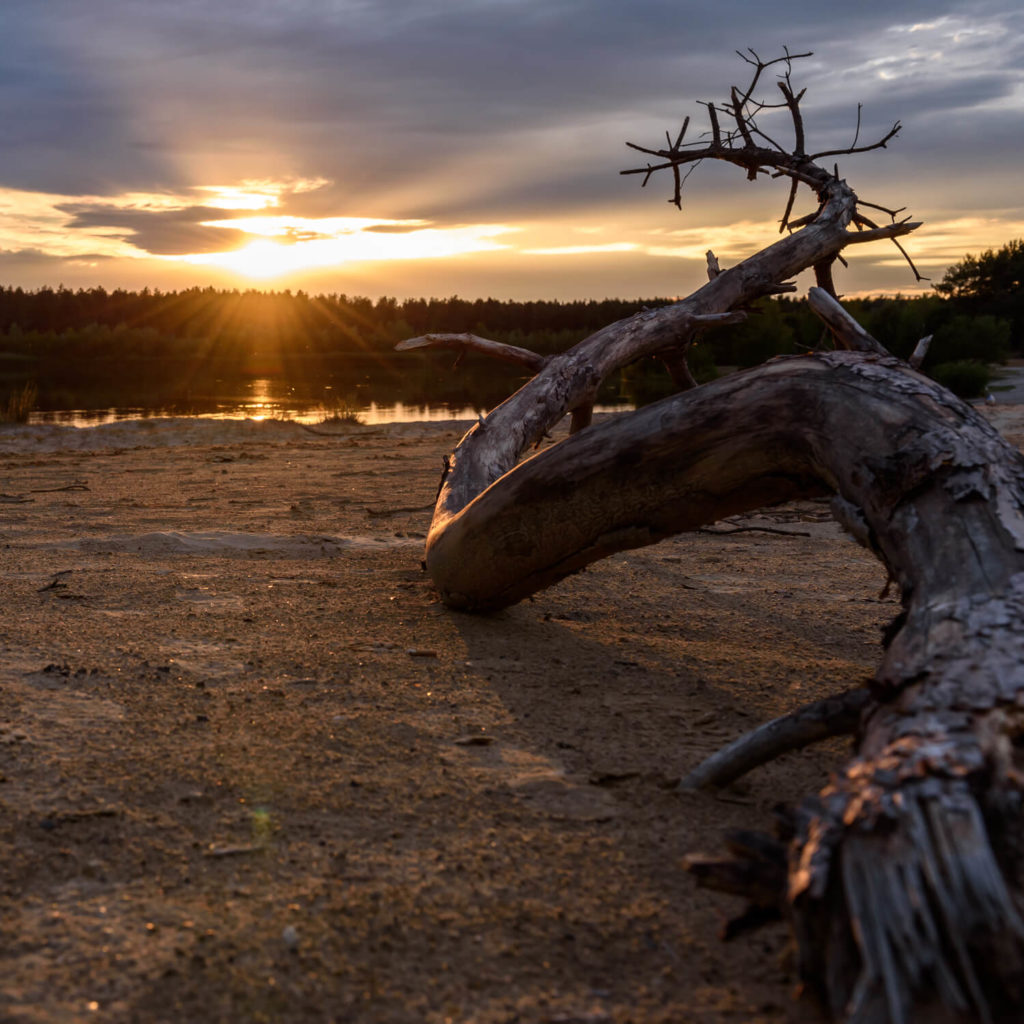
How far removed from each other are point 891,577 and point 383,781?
52.3 inches

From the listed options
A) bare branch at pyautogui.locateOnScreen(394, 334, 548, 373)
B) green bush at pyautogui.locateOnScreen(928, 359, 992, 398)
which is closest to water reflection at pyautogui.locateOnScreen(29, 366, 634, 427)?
green bush at pyautogui.locateOnScreen(928, 359, 992, 398)

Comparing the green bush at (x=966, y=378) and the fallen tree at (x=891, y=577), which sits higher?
the green bush at (x=966, y=378)

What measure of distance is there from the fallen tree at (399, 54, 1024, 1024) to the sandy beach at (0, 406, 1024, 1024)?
222 millimetres

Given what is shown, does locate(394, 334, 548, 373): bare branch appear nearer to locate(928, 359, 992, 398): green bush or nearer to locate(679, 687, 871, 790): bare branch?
locate(679, 687, 871, 790): bare branch

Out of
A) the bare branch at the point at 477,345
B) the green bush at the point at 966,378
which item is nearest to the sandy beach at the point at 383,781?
the bare branch at the point at 477,345

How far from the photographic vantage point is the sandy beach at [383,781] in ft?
4.85

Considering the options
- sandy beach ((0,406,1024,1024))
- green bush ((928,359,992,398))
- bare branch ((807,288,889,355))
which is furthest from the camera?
green bush ((928,359,992,398))

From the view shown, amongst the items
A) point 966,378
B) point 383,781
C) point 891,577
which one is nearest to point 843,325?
point 891,577

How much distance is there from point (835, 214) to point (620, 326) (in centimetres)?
156

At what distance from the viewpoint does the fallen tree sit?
48.4 inches

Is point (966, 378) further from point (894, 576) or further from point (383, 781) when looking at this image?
point (383, 781)

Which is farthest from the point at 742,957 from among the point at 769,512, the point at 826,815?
the point at 769,512

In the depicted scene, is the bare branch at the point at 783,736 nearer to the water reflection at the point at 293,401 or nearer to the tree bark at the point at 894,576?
the tree bark at the point at 894,576

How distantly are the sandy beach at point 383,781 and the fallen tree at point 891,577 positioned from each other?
0.73ft
